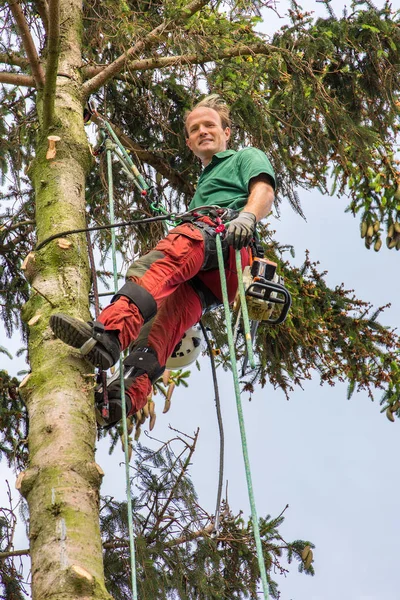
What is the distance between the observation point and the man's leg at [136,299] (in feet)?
11.1

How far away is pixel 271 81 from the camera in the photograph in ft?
19.5

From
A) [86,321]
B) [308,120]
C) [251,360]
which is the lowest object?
[251,360]

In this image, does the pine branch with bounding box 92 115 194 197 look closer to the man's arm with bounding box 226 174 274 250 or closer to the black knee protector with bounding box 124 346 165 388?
the man's arm with bounding box 226 174 274 250

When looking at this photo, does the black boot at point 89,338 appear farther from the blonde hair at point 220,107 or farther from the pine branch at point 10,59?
the pine branch at point 10,59

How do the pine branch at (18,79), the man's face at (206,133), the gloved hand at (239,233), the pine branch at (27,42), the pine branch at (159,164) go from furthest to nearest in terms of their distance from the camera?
the pine branch at (159,164)
the man's face at (206,133)
the pine branch at (18,79)
the pine branch at (27,42)
the gloved hand at (239,233)

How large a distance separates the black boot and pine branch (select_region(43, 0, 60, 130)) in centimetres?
127

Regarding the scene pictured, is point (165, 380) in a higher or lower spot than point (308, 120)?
lower

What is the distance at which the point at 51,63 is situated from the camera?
3.97 metres

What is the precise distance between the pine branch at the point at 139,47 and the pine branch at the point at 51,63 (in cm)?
57

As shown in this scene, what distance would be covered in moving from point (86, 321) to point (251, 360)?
72 centimetres

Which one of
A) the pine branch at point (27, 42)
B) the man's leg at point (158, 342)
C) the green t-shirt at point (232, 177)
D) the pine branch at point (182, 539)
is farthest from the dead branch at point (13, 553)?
the pine branch at point (27, 42)

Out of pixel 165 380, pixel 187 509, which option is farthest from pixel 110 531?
pixel 165 380

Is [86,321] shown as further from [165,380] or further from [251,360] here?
[165,380]

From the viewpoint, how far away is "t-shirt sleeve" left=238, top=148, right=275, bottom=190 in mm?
4297
